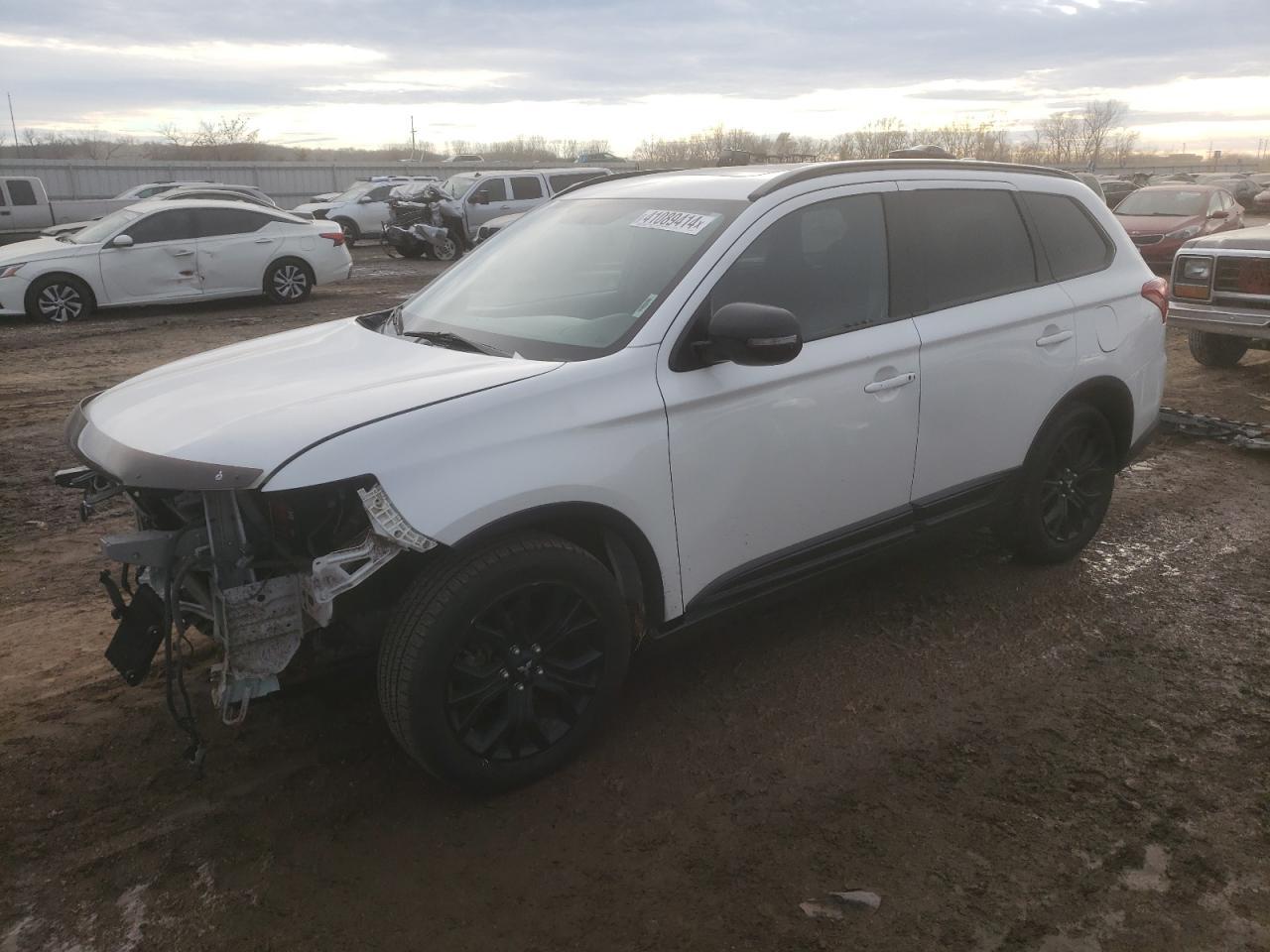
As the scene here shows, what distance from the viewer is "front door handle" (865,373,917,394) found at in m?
3.76

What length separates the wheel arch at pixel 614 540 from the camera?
9.94 ft

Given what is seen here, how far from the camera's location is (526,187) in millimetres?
22641

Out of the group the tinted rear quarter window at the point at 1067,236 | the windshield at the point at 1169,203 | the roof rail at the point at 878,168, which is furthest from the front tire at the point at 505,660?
the windshield at the point at 1169,203

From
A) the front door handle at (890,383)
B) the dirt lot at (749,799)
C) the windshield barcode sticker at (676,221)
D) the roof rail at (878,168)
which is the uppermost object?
the roof rail at (878,168)

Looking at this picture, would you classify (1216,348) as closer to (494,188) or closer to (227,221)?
(227,221)

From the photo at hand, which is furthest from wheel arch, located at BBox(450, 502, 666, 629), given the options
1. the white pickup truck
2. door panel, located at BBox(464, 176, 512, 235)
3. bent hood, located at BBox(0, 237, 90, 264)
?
the white pickup truck

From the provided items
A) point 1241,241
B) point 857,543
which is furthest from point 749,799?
point 1241,241

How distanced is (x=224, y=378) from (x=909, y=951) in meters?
2.72

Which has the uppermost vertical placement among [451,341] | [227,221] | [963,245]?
[963,245]

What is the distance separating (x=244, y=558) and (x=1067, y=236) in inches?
152

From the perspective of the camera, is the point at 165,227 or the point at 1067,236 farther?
the point at 165,227

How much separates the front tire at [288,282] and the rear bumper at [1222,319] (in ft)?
38.6

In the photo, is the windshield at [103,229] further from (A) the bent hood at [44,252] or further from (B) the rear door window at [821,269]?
(B) the rear door window at [821,269]

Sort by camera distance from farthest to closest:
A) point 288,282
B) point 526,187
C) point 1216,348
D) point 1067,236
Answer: point 526,187, point 288,282, point 1216,348, point 1067,236
